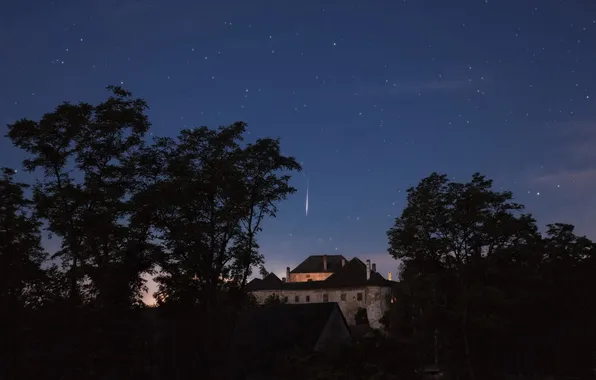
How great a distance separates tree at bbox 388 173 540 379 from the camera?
4475 centimetres

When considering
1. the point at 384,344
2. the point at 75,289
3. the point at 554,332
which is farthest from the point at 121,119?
the point at 554,332

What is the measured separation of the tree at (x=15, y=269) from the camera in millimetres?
32219

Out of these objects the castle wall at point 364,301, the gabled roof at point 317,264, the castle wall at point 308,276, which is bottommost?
the castle wall at point 364,301

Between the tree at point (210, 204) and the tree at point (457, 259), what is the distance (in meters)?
14.1

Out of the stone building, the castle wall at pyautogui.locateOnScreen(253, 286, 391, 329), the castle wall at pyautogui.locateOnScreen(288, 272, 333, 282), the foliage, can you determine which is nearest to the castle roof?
the stone building

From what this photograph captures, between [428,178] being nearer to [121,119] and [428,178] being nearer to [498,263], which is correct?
[498,263]

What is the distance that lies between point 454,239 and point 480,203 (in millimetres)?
3180

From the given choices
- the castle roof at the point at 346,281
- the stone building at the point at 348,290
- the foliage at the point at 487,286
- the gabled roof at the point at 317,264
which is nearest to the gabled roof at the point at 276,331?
the foliage at the point at 487,286

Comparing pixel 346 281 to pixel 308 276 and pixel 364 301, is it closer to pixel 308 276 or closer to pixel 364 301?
pixel 364 301

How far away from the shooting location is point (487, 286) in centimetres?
4450

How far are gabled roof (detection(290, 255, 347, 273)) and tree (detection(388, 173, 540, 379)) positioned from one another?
103063mm

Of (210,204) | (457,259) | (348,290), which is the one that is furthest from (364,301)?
(210,204)

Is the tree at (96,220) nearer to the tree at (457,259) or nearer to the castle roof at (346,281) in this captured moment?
the tree at (457,259)

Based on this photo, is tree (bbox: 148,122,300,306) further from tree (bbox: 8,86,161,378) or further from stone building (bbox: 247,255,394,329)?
stone building (bbox: 247,255,394,329)
